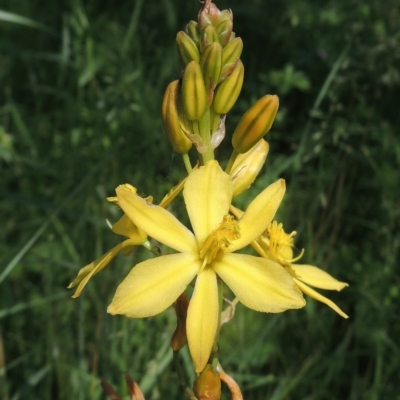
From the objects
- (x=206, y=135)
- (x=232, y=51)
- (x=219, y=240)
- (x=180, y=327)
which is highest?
(x=232, y=51)

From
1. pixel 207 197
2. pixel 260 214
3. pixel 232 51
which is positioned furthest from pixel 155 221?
pixel 232 51

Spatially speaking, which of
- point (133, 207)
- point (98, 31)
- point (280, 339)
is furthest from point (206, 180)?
point (98, 31)

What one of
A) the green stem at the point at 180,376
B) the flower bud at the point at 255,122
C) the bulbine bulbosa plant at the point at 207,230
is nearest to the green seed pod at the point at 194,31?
the bulbine bulbosa plant at the point at 207,230

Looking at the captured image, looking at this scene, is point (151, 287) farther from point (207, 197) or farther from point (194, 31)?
point (194, 31)

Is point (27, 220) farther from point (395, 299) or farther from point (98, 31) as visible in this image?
point (395, 299)

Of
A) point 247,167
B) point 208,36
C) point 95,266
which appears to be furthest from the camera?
point 247,167

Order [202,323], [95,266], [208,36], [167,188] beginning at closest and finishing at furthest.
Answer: [202,323]
[95,266]
[208,36]
[167,188]
